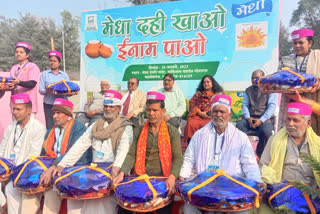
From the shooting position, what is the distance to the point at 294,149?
3.08 m

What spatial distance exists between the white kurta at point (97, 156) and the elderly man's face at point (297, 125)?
5.82 ft

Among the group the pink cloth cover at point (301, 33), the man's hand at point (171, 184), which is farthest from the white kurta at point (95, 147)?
the pink cloth cover at point (301, 33)

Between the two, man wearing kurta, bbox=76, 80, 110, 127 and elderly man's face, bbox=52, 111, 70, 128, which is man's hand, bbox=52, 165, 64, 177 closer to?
elderly man's face, bbox=52, 111, 70, 128

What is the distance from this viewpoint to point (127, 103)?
250 inches

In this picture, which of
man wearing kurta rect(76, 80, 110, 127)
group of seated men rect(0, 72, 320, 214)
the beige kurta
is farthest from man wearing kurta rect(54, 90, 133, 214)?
man wearing kurta rect(76, 80, 110, 127)

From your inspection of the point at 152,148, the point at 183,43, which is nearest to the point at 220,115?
the point at 152,148

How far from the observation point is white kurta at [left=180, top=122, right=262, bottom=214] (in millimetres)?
3027

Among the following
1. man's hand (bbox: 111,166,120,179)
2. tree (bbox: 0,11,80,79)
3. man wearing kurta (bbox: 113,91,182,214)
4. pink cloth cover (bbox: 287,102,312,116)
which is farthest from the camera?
tree (bbox: 0,11,80,79)

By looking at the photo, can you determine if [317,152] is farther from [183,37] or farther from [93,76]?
[93,76]

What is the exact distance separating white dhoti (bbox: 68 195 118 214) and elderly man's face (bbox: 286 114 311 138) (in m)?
2.01

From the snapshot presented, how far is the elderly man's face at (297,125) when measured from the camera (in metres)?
3.03

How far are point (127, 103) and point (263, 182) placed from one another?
3978 millimetres

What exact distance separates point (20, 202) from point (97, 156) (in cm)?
107

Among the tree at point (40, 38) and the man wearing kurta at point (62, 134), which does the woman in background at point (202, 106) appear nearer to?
the man wearing kurta at point (62, 134)
